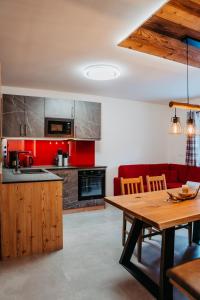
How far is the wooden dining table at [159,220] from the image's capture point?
179 centimetres

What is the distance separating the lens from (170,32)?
2.04 metres

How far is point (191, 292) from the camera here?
1.34 m

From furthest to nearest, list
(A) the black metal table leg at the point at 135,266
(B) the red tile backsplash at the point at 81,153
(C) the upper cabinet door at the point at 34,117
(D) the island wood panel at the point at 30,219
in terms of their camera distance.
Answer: (B) the red tile backsplash at the point at 81,153 → (C) the upper cabinet door at the point at 34,117 → (D) the island wood panel at the point at 30,219 → (A) the black metal table leg at the point at 135,266

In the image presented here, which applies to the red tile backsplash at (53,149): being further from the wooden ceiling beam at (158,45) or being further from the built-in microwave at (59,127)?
the wooden ceiling beam at (158,45)

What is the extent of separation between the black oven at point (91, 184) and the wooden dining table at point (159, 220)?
6.50 feet

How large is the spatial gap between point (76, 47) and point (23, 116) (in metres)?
2.00

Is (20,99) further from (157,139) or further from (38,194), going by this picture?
(157,139)

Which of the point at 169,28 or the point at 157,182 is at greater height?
the point at 169,28

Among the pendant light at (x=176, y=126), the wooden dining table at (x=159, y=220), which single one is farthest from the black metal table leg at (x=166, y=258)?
the pendant light at (x=176, y=126)

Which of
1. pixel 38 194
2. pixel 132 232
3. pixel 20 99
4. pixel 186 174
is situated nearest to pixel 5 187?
pixel 38 194

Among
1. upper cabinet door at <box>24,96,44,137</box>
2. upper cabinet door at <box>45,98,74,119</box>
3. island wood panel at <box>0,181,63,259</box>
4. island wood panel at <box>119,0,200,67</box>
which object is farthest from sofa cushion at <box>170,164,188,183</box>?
island wood panel at <box>0,181,63,259</box>

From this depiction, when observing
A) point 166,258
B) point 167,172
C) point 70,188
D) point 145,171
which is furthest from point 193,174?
point 166,258

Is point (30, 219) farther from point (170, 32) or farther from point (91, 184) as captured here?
point (170, 32)

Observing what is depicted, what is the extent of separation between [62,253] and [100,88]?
2961mm
